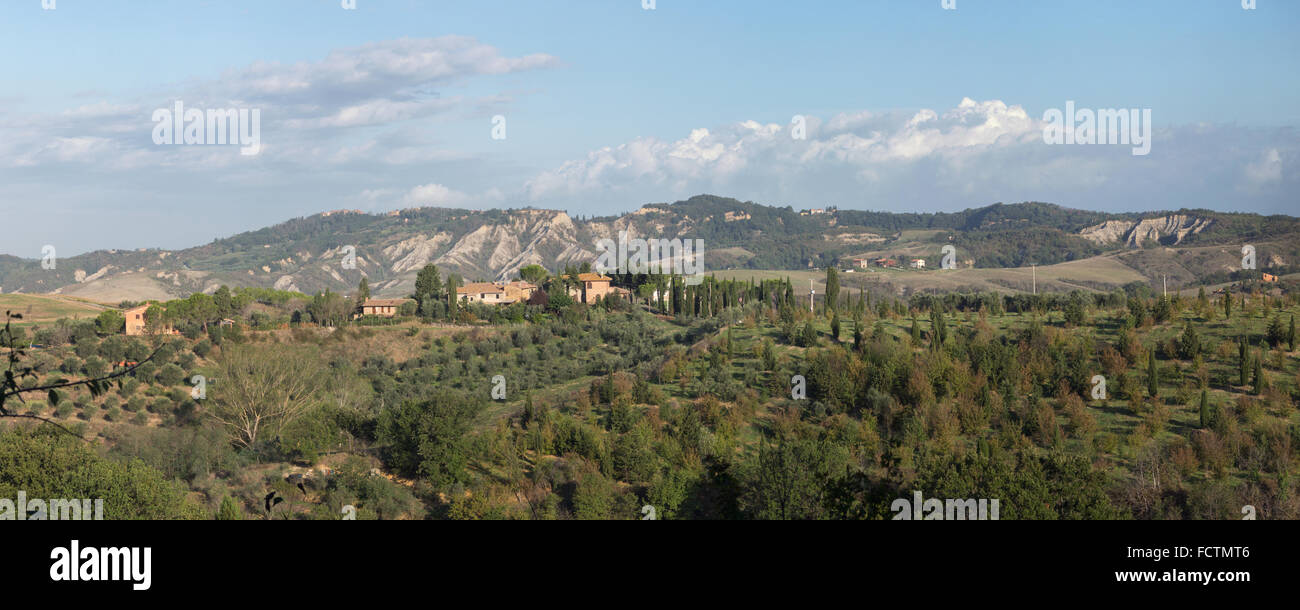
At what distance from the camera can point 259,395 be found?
35469 millimetres

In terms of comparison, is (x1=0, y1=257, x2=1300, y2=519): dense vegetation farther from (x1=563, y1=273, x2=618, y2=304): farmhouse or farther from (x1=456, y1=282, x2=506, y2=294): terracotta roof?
(x1=456, y1=282, x2=506, y2=294): terracotta roof

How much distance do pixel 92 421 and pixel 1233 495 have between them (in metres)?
40.1

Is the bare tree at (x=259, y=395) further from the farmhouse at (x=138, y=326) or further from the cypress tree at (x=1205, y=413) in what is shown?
the cypress tree at (x=1205, y=413)

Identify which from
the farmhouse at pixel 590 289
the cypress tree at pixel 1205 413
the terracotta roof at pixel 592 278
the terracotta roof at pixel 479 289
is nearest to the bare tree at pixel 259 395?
the cypress tree at pixel 1205 413

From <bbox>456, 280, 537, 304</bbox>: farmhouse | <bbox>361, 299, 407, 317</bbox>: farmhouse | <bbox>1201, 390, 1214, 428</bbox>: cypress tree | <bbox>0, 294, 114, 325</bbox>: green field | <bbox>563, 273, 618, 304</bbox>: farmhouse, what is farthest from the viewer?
<bbox>456, 280, 537, 304</bbox>: farmhouse

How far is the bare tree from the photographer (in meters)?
35.1

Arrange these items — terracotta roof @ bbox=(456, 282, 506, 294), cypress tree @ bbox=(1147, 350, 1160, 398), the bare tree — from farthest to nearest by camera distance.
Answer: terracotta roof @ bbox=(456, 282, 506, 294) < the bare tree < cypress tree @ bbox=(1147, 350, 1160, 398)

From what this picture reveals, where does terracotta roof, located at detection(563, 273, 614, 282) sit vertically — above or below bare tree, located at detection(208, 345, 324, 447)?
above

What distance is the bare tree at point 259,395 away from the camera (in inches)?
1383

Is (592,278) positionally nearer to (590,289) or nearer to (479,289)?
(590,289)

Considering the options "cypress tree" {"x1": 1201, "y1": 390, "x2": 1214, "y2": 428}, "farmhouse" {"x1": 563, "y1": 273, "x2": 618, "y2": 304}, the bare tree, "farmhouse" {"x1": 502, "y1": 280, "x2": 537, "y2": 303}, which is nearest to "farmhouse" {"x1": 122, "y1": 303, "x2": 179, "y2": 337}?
the bare tree

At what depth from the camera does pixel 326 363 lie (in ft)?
158
